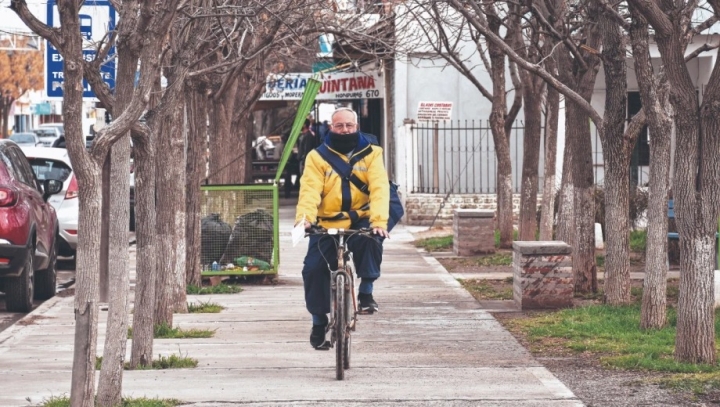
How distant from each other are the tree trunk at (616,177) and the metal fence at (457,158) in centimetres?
1437

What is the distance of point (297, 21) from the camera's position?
13.9 m

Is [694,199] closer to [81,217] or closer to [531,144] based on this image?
[81,217]

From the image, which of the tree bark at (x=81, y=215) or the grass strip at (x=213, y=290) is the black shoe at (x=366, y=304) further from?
the grass strip at (x=213, y=290)

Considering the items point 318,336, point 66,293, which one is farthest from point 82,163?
point 66,293

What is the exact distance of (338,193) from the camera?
29.7 feet

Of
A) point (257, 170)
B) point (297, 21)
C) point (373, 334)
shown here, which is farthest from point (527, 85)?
point (257, 170)

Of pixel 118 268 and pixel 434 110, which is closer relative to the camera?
pixel 118 268

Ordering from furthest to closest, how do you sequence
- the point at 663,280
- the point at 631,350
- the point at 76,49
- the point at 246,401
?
1. the point at 663,280
2. the point at 631,350
3. the point at 246,401
4. the point at 76,49

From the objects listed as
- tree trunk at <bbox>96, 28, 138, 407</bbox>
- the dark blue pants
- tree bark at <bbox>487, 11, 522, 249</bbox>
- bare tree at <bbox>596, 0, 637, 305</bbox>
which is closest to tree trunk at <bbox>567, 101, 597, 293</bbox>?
bare tree at <bbox>596, 0, 637, 305</bbox>

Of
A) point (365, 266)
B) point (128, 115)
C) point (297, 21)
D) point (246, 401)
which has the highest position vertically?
point (297, 21)

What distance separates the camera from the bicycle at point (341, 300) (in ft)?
27.8

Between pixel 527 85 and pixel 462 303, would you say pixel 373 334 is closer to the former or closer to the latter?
pixel 462 303

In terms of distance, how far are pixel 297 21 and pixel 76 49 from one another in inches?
291

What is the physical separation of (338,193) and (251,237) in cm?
613
